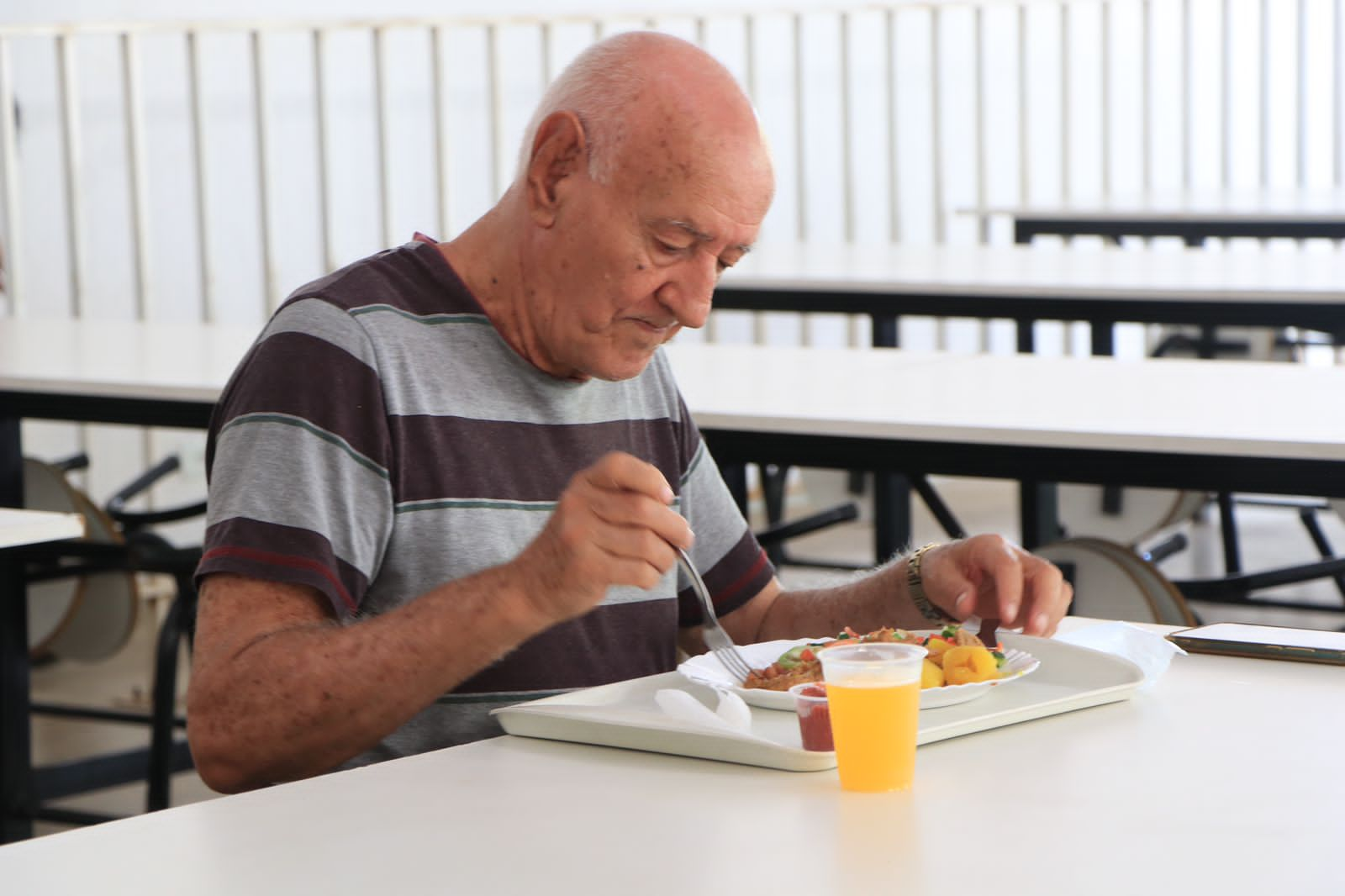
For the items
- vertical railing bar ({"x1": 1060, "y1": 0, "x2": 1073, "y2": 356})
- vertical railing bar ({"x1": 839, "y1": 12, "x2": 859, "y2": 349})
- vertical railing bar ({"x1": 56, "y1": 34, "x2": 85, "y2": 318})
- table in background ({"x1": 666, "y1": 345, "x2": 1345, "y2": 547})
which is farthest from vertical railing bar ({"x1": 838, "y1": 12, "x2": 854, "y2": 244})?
table in background ({"x1": 666, "y1": 345, "x2": 1345, "y2": 547})

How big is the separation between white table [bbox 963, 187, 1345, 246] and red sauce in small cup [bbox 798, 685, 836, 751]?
11.3 ft

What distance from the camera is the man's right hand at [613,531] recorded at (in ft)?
3.90

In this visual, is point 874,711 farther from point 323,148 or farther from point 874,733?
point 323,148

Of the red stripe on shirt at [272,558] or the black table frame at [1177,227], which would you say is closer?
the red stripe on shirt at [272,558]

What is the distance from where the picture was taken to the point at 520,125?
5371mm

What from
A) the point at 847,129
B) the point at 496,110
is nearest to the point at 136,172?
the point at 496,110

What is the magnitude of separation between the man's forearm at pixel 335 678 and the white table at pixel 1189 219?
3.41 meters

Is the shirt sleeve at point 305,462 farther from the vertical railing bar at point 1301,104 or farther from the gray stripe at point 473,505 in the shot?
the vertical railing bar at point 1301,104

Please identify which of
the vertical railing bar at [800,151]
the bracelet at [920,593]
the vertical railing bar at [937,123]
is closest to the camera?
the bracelet at [920,593]

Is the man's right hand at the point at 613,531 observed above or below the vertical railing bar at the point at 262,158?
below

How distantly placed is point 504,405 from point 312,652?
0.95ft

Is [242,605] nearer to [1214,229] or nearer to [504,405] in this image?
[504,405]

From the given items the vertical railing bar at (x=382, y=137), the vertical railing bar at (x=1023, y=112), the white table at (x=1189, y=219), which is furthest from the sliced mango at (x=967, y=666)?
the vertical railing bar at (x=1023, y=112)

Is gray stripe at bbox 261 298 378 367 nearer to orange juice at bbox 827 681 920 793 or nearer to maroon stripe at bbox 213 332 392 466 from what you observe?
maroon stripe at bbox 213 332 392 466
